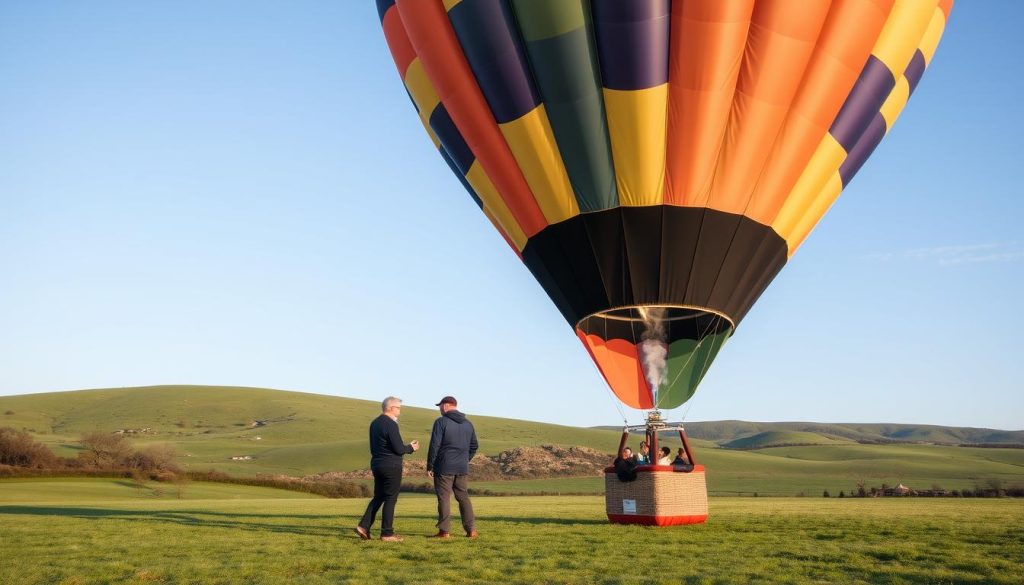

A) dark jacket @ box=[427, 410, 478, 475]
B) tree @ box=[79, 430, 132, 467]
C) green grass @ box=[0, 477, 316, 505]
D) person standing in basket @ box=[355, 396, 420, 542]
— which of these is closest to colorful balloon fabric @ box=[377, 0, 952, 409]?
dark jacket @ box=[427, 410, 478, 475]

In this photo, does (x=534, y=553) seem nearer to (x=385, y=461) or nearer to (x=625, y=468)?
(x=385, y=461)

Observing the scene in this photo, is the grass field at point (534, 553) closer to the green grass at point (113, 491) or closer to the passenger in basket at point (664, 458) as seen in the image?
the passenger in basket at point (664, 458)

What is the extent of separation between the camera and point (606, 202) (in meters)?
12.8

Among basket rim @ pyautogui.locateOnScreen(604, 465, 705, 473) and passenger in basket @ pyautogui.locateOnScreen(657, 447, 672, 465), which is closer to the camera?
basket rim @ pyautogui.locateOnScreen(604, 465, 705, 473)

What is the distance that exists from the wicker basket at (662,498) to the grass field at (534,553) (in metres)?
0.30

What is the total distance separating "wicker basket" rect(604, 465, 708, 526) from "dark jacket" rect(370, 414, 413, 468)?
3.21m

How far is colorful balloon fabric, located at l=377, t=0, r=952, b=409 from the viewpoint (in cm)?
1229

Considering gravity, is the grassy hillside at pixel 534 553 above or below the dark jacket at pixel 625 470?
below

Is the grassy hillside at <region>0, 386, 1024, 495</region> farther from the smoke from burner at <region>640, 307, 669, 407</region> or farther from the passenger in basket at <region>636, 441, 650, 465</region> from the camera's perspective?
the passenger in basket at <region>636, 441, 650, 465</region>

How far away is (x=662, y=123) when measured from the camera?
12531mm

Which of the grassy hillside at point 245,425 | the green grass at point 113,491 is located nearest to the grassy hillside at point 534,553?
the green grass at point 113,491

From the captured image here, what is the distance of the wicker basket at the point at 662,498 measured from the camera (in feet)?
36.2

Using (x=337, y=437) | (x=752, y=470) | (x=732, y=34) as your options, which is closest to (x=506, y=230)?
(x=732, y=34)

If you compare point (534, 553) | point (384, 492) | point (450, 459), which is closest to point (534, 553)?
point (534, 553)
